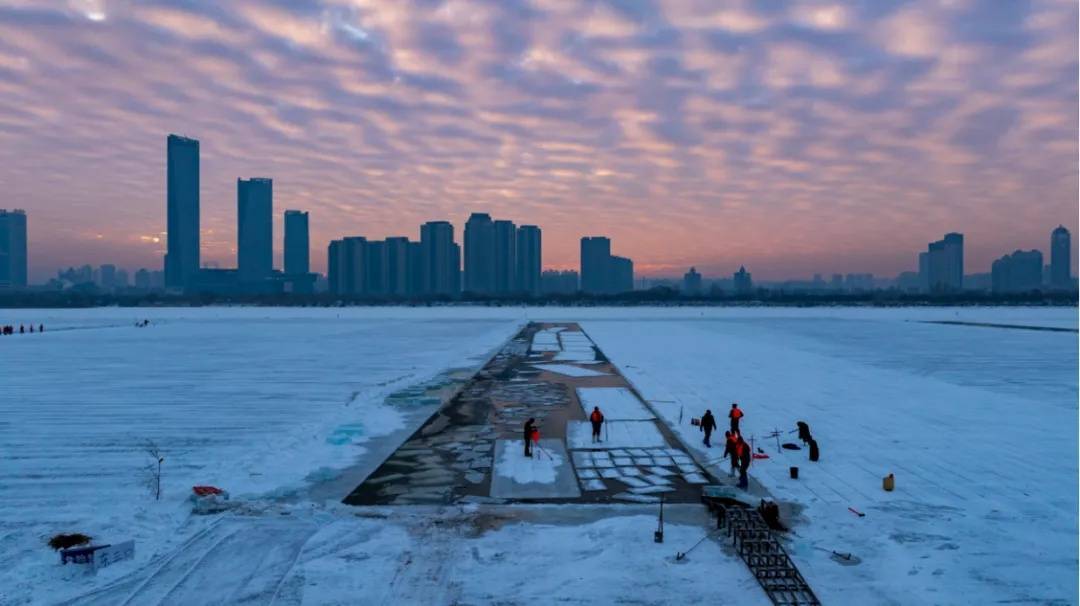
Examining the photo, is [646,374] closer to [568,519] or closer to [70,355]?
[568,519]

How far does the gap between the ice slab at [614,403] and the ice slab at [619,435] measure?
105cm

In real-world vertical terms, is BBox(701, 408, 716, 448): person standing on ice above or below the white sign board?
above

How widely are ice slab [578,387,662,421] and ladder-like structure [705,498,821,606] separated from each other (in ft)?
34.9

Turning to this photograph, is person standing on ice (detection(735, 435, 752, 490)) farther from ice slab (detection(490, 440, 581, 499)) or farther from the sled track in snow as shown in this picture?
the sled track in snow

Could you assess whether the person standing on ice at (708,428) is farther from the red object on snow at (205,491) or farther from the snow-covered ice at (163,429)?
the red object on snow at (205,491)

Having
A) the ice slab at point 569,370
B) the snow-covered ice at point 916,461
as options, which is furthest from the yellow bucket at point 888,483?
the ice slab at point 569,370

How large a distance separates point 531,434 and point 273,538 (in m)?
7.94

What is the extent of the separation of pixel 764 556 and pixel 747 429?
1120 cm

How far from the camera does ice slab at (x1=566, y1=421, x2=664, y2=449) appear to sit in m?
19.8

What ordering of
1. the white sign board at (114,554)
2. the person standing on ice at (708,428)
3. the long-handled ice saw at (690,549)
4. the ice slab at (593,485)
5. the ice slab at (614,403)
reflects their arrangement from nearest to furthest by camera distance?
the white sign board at (114,554) → the long-handled ice saw at (690,549) → the ice slab at (593,485) → the person standing on ice at (708,428) → the ice slab at (614,403)

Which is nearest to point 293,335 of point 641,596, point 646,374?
point 646,374

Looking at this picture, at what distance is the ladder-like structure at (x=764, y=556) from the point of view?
33.5 feet

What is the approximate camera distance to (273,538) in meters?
12.5

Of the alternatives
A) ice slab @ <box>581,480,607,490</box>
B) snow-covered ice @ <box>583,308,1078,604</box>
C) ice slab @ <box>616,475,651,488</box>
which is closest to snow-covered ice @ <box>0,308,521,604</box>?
ice slab @ <box>581,480,607,490</box>
